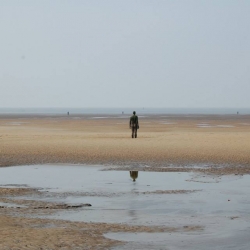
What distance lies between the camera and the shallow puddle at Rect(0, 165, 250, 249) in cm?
1115

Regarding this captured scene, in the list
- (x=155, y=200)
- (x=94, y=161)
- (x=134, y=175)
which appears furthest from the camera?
(x=94, y=161)

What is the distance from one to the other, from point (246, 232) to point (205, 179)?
820 centimetres

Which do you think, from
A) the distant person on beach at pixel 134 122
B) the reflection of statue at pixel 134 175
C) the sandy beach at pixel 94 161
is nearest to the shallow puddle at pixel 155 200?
the reflection of statue at pixel 134 175

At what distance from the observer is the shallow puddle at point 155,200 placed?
36.6ft

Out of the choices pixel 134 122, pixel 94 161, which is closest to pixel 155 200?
pixel 94 161

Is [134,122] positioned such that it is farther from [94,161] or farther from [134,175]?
[134,175]

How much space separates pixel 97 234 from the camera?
11344 millimetres

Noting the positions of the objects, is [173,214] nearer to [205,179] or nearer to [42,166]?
[205,179]

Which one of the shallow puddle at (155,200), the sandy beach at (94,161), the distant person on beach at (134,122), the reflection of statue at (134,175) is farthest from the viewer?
the distant person on beach at (134,122)

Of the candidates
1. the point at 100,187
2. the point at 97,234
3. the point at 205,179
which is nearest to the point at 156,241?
the point at 97,234

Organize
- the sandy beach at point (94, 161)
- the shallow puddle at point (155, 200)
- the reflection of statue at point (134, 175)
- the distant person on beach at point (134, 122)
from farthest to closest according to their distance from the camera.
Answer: the distant person on beach at point (134, 122) < the reflection of statue at point (134, 175) < the shallow puddle at point (155, 200) < the sandy beach at point (94, 161)

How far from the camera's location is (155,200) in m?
15.4

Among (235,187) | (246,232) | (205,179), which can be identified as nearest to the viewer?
(246,232)

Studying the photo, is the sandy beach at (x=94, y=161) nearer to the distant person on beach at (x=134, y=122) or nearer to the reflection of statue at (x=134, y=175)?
the reflection of statue at (x=134, y=175)
